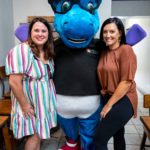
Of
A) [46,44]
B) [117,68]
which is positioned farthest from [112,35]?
[46,44]

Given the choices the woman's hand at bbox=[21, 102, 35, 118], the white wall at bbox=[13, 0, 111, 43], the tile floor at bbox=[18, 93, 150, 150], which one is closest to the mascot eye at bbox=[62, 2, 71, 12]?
the woman's hand at bbox=[21, 102, 35, 118]

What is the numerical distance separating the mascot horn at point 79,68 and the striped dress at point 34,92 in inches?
3.6

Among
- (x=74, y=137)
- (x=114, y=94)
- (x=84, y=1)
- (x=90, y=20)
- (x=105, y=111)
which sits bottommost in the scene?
(x=74, y=137)

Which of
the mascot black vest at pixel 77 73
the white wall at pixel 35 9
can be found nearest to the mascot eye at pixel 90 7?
the mascot black vest at pixel 77 73

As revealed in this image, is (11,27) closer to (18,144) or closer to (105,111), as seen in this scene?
(18,144)

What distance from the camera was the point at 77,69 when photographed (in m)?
1.47

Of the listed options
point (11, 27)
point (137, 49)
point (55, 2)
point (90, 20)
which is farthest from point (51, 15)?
point (137, 49)

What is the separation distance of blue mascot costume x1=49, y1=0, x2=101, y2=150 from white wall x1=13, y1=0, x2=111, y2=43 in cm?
150

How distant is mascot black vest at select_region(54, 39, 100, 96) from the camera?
1470 mm

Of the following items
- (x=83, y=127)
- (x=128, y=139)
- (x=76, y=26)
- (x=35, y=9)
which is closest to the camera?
(x=76, y=26)

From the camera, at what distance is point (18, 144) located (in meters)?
2.12

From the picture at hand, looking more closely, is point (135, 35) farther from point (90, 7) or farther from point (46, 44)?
point (46, 44)

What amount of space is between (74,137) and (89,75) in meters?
0.54

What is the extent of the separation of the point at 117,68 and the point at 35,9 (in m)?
1.99
